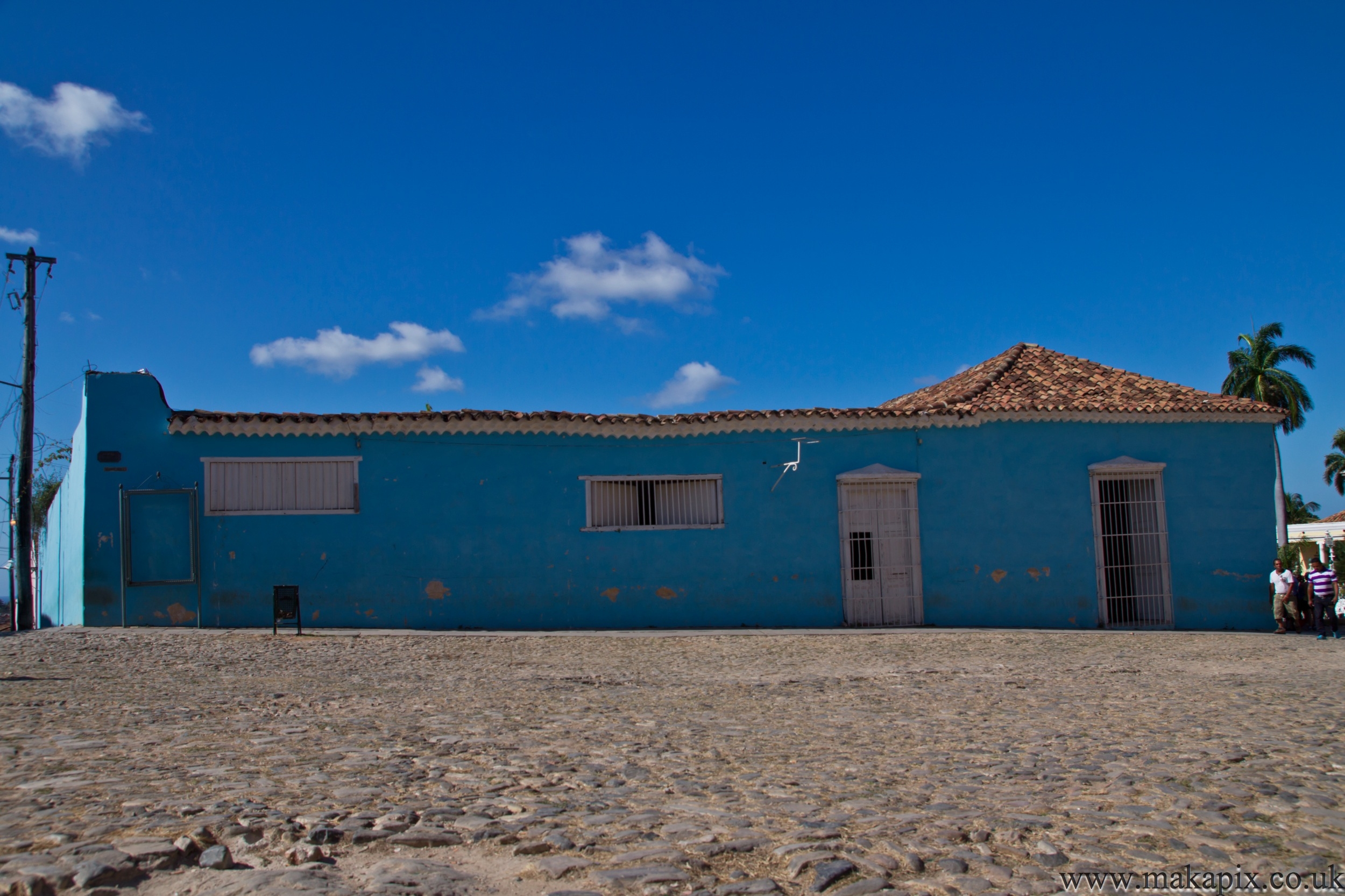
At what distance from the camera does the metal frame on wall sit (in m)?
12.5

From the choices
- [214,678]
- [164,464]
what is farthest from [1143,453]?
[164,464]

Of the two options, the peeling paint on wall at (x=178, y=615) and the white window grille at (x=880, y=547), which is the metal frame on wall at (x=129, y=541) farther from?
the white window grille at (x=880, y=547)

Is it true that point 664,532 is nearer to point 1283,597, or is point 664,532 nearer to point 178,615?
point 178,615

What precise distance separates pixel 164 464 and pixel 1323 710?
1326cm

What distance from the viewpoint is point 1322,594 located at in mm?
13781

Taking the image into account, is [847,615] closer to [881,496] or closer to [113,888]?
[881,496]

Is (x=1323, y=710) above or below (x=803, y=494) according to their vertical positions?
below

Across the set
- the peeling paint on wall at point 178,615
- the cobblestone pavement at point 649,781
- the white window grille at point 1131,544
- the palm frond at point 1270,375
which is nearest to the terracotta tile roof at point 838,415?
the white window grille at point 1131,544

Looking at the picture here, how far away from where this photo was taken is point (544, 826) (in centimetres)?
350

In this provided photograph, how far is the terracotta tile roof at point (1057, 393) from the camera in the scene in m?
14.3

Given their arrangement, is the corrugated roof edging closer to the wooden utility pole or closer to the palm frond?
the wooden utility pole

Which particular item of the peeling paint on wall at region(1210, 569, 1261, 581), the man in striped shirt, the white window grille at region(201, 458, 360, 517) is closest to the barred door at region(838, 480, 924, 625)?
the peeling paint on wall at region(1210, 569, 1261, 581)

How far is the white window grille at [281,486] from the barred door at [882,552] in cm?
723

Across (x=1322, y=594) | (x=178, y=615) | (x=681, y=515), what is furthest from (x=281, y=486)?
(x=1322, y=594)
